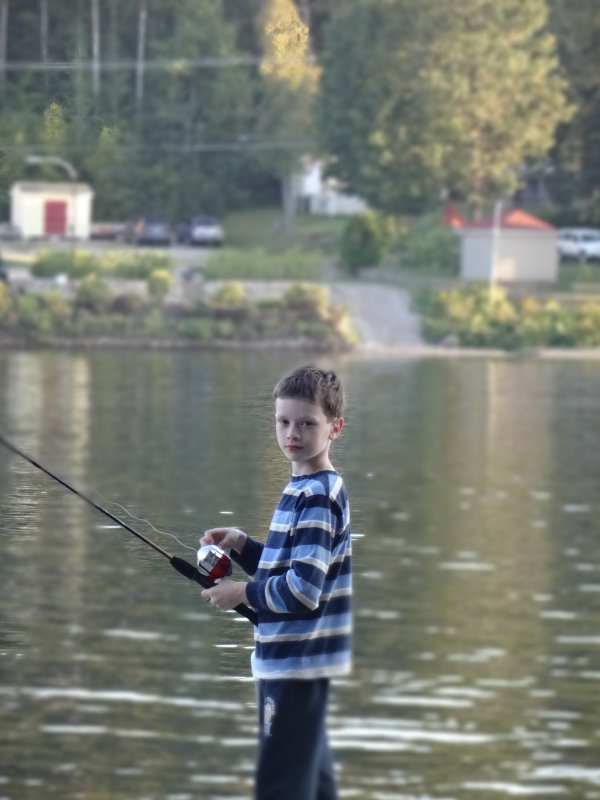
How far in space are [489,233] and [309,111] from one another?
3.77 m

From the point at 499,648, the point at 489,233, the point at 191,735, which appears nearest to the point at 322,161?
the point at 489,233

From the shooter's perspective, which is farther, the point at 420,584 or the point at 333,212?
the point at 333,212

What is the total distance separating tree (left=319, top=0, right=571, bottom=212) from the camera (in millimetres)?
31766

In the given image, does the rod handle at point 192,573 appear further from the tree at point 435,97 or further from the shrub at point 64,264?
the tree at point 435,97

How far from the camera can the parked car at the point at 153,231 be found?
31656 mm

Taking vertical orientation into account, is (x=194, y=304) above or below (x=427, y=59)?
below

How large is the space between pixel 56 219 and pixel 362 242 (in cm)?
564

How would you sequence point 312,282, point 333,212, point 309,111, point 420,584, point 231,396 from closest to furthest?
point 231,396 → point 420,584 → point 312,282 → point 309,111 → point 333,212

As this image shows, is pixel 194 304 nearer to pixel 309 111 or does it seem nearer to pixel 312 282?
pixel 312 282

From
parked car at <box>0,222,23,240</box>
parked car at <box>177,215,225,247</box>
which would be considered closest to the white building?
parked car at <box>177,215,225,247</box>

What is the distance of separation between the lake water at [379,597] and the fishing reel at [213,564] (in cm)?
721

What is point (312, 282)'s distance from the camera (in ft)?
96.2

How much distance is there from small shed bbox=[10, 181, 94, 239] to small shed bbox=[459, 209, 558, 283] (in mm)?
6640

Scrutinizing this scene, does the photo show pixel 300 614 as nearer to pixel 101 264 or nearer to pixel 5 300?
pixel 101 264
